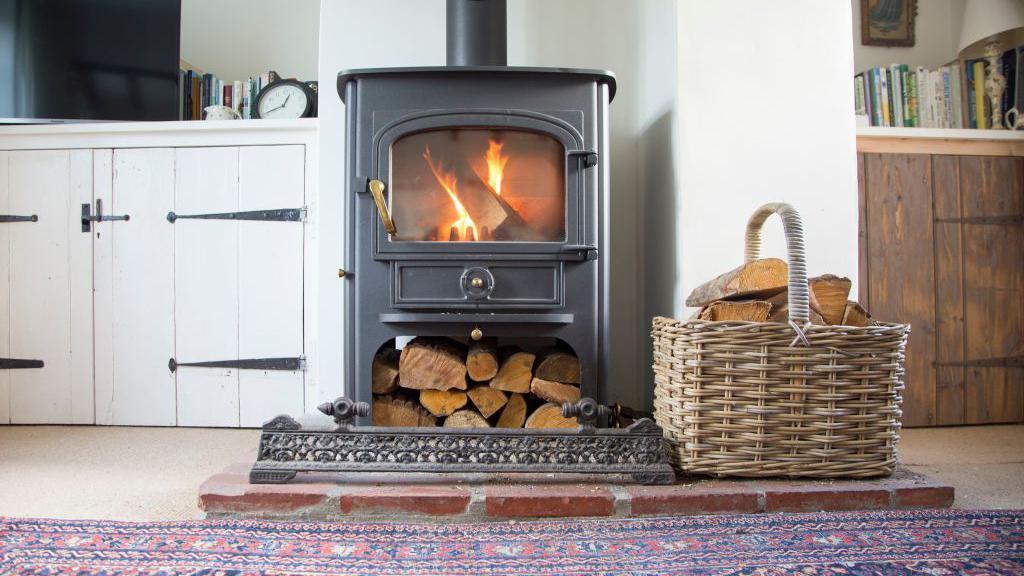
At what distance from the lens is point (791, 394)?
3.81 ft

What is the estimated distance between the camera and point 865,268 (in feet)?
6.49

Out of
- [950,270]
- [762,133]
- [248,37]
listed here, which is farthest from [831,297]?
[248,37]

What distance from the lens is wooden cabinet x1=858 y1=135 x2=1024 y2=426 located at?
6.53 ft

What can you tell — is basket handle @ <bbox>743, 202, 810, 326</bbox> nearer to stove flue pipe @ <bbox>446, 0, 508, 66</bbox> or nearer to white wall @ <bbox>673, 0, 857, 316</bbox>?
white wall @ <bbox>673, 0, 857, 316</bbox>

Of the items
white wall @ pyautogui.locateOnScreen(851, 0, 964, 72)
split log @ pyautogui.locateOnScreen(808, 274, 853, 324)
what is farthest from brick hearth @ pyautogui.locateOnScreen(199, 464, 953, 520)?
white wall @ pyautogui.locateOnScreen(851, 0, 964, 72)

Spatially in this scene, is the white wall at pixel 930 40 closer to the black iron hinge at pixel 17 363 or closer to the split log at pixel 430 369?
the split log at pixel 430 369

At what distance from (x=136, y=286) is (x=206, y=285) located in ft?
0.77

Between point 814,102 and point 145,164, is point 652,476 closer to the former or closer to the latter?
point 814,102

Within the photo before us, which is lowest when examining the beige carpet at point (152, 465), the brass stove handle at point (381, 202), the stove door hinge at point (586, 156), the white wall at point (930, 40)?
the beige carpet at point (152, 465)

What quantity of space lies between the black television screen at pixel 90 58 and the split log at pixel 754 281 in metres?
1.90

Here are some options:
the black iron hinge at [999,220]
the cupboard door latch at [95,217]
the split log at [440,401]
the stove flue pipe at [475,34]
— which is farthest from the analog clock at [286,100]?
the black iron hinge at [999,220]

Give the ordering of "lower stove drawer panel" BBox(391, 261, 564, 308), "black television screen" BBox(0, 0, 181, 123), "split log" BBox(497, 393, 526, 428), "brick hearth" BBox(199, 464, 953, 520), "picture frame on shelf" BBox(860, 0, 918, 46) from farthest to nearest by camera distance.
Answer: "picture frame on shelf" BBox(860, 0, 918, 46)
"black television screen" BBox(0, 0, 181, 123)
"split log" BBox(497, 393, 526, 428)
"lower stove drawer panel" BBox(391, 261, 564, 308)
"brick hearth" BBox(199, 464, 953, 520)

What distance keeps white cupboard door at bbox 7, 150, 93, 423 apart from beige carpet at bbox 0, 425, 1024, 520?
133 millimetres

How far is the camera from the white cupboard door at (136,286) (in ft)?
6.66
